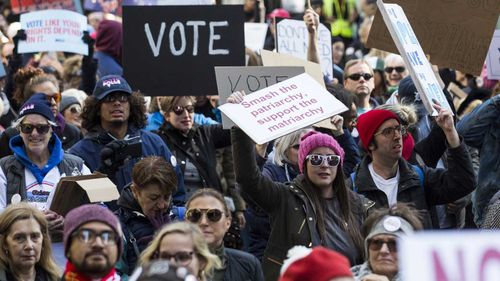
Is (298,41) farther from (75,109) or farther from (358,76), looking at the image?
(75,109)

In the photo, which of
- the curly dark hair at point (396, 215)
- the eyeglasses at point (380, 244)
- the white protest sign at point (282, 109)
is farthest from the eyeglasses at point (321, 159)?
the eyeglasses at point (380, 244)

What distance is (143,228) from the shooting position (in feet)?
27.7

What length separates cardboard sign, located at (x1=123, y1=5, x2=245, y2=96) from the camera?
10.4 m

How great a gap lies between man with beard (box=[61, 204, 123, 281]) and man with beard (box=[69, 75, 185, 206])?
253cm

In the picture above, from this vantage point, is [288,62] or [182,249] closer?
[182,249]

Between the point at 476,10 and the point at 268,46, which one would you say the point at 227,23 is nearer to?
the point at 476,10

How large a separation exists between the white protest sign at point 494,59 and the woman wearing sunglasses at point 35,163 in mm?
3094

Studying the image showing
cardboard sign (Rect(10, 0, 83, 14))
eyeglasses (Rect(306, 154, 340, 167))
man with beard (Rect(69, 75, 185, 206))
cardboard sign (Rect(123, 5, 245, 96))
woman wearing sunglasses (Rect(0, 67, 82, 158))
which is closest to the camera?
eyeglasses (Rect(306, 154, 340, 167))

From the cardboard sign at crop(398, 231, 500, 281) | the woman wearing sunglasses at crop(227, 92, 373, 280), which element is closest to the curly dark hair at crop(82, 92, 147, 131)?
the woman wearing sunglasses at crop(227, 92, 373, 280)

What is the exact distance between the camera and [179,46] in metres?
10.5

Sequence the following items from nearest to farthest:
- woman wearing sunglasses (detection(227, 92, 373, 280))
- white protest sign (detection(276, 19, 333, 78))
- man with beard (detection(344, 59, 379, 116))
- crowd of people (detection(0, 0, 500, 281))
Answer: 1. crowd of people (detection(0, 0, 500, 281))
2. woman wearing sunglasses (detection(227, 92, 373, 280))
3. man with beard (detection(344, 59, 379, 116))
4. white protest sign (detection(276, 19, 333, 78))

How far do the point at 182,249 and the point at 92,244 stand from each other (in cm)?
42

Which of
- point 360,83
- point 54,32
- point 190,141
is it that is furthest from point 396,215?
point 54,32

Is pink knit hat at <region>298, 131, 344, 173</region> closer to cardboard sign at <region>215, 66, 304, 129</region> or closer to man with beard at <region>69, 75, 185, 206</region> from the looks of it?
cardboard sign at <region>215, 66, 304, 129</region>
